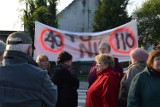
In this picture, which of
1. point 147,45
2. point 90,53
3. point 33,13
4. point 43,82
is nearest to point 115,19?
point 147,45

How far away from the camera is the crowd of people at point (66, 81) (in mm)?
3826

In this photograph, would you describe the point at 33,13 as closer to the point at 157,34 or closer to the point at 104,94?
the point at 157,34

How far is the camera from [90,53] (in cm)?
1112

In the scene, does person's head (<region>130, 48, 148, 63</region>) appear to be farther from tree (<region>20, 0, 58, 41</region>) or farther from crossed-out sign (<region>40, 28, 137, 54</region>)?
tree (<region>20, 0, 58, 41</region>)

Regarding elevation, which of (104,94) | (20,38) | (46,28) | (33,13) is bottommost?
(104,94)

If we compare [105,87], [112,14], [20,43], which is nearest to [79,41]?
[105,87]

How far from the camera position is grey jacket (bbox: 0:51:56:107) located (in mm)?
3814

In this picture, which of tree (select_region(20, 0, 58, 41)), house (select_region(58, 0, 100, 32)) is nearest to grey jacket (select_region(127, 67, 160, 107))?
tree (select_region(20, 0, 58, 41))

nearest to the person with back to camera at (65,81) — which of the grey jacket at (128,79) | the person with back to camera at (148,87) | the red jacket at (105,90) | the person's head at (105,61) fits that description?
the red jacket at (105,90)

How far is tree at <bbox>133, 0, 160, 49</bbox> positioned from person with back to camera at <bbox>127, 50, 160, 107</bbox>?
1932 inches

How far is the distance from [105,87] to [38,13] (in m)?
28.5

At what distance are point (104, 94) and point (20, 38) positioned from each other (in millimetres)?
2490

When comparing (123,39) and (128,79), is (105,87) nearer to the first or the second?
(128,79)

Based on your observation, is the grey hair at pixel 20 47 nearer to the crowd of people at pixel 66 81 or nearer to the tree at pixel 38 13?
the crowd of people at pixel 66 81
